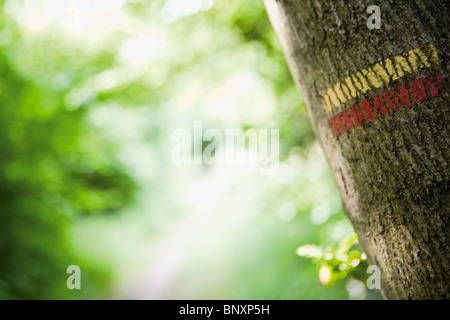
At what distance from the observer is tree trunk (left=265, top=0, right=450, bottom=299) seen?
3.99ft

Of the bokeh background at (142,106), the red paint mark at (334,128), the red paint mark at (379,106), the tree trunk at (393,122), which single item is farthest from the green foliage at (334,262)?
the bokeh background at (142,106)

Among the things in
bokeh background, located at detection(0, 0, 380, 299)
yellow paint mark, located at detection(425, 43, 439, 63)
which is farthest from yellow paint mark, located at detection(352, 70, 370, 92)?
bokeh background, located at detection(0, 0, 380, 299)

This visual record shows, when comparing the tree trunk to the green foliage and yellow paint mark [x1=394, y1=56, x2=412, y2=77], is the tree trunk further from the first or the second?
the green foliage

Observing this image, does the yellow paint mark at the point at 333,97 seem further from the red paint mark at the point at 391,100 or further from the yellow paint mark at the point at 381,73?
the yellow paint mark at the point at 381,73

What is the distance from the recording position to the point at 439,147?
3.96ft

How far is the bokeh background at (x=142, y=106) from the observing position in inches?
175

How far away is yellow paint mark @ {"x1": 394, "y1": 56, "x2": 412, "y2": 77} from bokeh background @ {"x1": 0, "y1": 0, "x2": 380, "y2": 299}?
1.72 metres

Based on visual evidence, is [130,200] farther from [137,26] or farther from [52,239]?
[137,26]

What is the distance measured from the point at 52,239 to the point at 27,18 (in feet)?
11.2

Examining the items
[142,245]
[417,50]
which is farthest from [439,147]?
[142,245]

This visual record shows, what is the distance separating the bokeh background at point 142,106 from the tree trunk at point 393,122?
1.36 metres

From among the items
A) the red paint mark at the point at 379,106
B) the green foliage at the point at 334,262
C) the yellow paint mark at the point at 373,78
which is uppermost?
the yellow paint mark at the point at 373,78

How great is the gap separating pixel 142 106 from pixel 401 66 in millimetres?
5022

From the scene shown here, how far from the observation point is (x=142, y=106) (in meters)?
5.84
